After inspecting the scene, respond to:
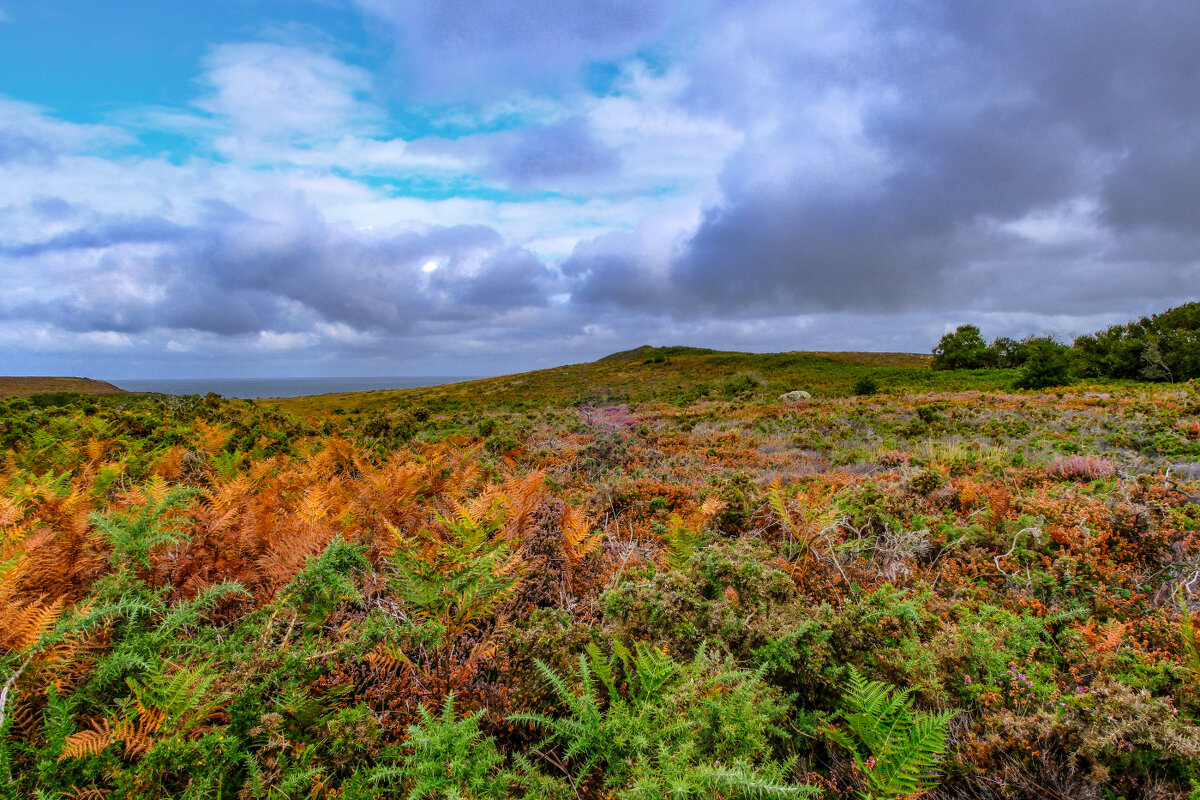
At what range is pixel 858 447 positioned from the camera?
9.33 meters

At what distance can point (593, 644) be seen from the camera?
2.33 m

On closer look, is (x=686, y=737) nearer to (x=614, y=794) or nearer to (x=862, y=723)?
(x=614, y=794)

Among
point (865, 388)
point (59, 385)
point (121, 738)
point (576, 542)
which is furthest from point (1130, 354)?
point (59, 385)

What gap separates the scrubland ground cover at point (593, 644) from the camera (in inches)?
70.1

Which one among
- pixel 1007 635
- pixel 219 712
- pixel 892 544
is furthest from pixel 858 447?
pixel 219 712

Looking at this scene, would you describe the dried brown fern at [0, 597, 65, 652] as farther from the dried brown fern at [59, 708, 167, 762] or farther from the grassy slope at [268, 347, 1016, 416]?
the grassy slope at [268, 347, 1016, 416]

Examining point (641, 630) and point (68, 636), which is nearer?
point (68, 636)

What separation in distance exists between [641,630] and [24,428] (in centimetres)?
1053

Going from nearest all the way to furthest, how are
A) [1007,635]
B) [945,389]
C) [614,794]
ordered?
[614,794] → [1007,635] → [945,389]

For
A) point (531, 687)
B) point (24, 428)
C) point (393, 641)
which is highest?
point (24, 428)

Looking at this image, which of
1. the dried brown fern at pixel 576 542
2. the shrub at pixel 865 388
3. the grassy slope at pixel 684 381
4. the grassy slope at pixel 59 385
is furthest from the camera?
the grassy slope at pixel 684 381

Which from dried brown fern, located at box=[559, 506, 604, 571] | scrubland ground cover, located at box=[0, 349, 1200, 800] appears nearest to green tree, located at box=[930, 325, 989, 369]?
scrubland ground cover, located at box=[0, 349, 1200, 800]

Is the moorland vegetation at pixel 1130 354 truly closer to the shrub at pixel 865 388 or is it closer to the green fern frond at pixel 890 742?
the shrub at pixel 865 388

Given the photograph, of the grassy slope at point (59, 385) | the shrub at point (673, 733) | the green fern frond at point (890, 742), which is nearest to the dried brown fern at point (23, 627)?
the shrub at point (673, 733)
